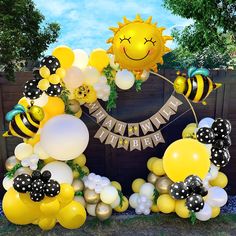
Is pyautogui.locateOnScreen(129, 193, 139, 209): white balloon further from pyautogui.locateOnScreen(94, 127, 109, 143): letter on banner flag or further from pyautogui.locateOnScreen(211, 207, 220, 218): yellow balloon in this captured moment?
pyautogui.locateOnScreen(211, 207, 220, 218): yellow balloon

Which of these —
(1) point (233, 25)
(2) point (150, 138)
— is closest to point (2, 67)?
(2) point (150, 138)

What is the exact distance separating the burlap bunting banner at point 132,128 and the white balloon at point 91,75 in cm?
50

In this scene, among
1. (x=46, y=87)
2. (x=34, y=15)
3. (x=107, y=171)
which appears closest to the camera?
(x=46, y=87)

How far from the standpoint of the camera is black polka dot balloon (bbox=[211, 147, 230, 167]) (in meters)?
5.23

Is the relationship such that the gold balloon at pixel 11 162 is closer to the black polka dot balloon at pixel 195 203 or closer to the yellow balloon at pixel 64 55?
the yellow balloon at pixel 64 55

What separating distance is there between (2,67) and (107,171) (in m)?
4.50

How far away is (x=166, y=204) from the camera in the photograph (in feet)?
18.2

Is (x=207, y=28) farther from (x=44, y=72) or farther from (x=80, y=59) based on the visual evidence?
→ (x=44, y=72)

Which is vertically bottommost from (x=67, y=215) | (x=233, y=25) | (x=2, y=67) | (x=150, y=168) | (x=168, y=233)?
(x=168, y=233)

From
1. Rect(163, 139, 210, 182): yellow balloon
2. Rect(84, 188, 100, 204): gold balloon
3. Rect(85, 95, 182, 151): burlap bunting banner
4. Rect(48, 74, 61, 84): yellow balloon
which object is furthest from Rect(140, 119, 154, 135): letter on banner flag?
Rect(48, 74, 61, 84): yellow balloon

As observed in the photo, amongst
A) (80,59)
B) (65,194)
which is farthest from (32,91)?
(65,194)

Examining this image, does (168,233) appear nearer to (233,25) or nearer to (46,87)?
(46,87)

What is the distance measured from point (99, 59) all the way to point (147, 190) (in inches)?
96.3

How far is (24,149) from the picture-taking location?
211 inches
